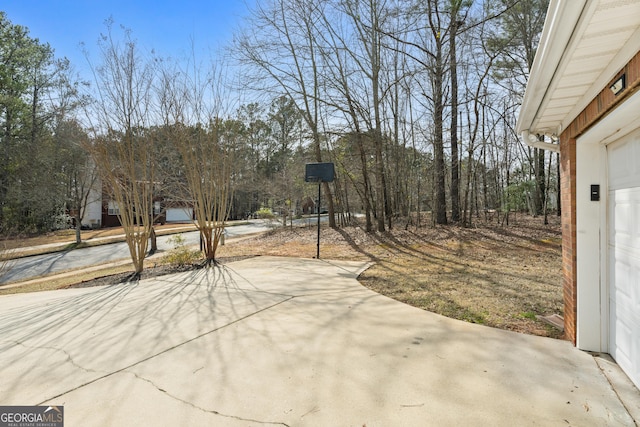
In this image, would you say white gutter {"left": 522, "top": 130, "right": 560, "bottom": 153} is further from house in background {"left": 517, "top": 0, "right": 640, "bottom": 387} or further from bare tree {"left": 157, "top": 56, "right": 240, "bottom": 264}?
bare tree {"left": 157, "top": 56, "right": 240, "bottom": 264}

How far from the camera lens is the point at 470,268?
6035 mm

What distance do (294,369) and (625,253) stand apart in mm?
2473

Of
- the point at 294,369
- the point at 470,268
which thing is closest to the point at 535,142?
the point at 294,369

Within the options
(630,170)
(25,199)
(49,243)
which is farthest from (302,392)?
(25,199)

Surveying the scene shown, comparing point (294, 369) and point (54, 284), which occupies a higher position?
point (294, 369)

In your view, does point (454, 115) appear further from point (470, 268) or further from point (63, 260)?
point (63, 260)

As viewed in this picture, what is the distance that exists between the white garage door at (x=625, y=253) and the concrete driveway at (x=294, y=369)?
0.25 meters

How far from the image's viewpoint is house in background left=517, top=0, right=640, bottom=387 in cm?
162

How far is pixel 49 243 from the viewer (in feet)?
57.2

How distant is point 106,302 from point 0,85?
22669 millimetres

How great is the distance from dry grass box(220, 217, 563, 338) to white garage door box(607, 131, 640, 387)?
2.45 feet

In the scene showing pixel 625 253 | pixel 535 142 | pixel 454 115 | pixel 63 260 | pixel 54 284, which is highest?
pixel 454 115

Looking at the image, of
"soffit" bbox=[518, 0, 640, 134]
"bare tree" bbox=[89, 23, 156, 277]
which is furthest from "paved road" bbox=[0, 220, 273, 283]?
"soffit" bbox=[518, 0, 640, 134]

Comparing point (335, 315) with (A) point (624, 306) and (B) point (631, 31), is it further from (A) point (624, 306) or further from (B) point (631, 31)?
(B) point (631, 31)
